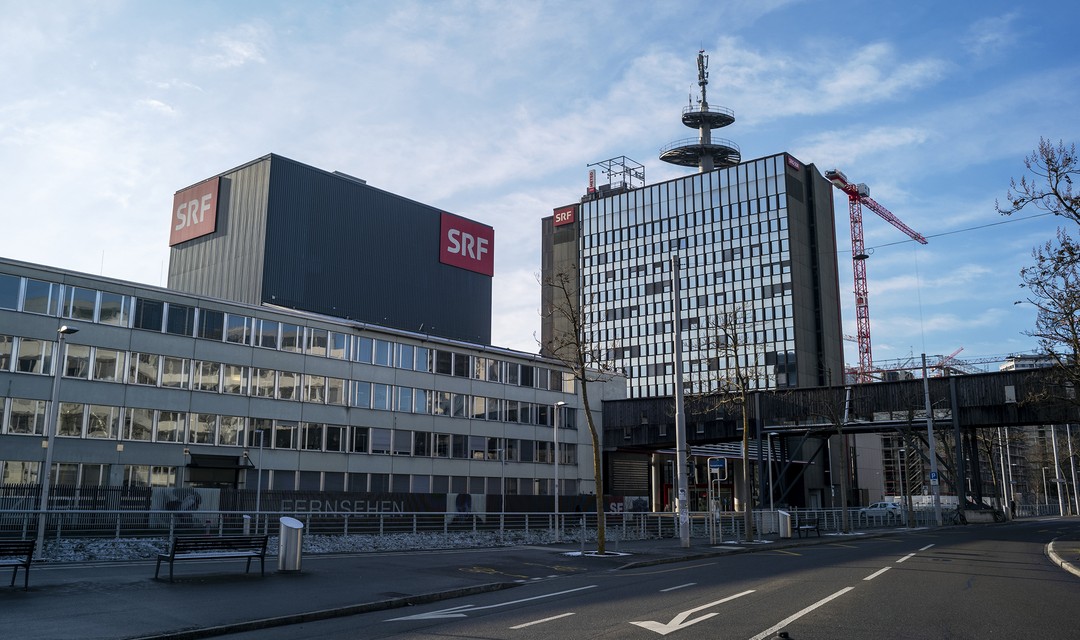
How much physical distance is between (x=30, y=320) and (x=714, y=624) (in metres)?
41.8

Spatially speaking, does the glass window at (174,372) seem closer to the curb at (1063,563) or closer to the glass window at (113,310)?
the glass window at (113,310)

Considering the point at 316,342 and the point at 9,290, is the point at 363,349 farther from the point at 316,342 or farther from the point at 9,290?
the point at 9,290

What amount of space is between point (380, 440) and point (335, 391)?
4.83m

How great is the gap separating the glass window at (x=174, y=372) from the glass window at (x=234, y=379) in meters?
2.28

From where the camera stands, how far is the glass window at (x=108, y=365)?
45.2m

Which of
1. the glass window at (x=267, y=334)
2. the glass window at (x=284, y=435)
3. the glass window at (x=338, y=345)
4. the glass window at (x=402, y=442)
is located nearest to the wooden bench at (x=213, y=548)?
the glass window at (x=284, y=435)

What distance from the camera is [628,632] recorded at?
1141cm

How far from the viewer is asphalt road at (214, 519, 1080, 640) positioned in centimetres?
1154

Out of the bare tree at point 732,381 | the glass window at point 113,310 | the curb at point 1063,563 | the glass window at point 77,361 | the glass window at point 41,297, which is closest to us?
the curb at point 1063,563

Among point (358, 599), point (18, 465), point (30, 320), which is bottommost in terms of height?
point (358, 599)

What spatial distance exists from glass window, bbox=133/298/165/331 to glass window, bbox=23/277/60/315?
410 centimetres

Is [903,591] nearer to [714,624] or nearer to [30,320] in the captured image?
[714,624]

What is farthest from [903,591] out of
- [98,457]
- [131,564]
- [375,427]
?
[375,427]

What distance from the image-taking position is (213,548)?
59.3 ft
